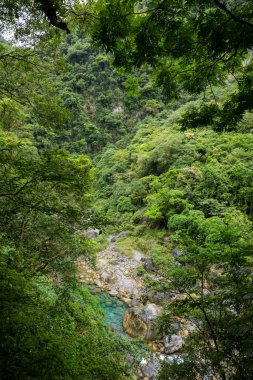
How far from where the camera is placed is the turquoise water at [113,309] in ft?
28.3

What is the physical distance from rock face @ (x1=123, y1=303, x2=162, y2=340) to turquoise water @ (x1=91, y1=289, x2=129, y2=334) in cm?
31

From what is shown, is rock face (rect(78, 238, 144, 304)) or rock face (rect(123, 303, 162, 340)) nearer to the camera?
rock face (rect(123, 303, 162, 340))

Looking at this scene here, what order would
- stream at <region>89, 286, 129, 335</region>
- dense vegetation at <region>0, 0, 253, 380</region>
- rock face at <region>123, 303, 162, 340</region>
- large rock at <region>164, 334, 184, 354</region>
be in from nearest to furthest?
dense vegetation at <region>0, 0, 253, 380</region>
large rock at <region>164, 334, 184, 354</region>
rock face at <region>123, 303, 162, 340</region>
stream at <region>89, 286, 129, 335</region>

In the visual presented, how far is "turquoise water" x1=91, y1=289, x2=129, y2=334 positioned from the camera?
28.3 ft

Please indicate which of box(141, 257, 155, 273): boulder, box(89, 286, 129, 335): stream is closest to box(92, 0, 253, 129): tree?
box(89, 286, 129, 335): stream

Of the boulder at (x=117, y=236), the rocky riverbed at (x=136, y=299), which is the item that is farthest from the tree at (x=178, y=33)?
the boulder at (x=117, y=236)

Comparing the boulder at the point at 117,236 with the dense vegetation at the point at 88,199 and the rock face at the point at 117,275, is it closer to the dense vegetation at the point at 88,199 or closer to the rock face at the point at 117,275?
the rock face at the point at 117,275

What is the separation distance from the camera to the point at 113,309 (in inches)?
390

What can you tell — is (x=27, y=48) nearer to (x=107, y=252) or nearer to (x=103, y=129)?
(x=107, y=252)

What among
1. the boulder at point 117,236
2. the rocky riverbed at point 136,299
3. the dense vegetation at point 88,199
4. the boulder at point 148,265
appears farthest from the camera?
the boulder at point 117,236

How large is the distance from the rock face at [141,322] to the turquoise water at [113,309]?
12.0 inches

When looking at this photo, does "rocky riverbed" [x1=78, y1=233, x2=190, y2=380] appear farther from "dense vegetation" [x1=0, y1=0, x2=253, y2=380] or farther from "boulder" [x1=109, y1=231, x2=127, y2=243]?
"dense vegetation" [x1=0, y1=0, x2=253, y2=380]

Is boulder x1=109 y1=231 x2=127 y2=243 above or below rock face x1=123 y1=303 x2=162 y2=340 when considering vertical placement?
below

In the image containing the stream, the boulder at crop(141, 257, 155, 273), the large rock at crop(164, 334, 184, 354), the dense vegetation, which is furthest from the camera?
the boulder at crop(141, 257, 155, 273)
